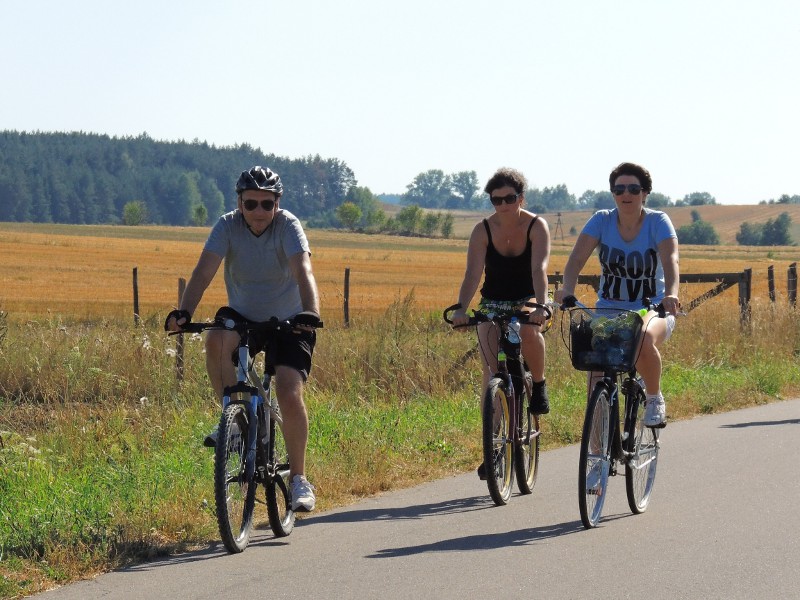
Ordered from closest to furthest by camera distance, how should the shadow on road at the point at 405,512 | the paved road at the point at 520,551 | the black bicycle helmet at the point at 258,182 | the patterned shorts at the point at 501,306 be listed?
the paved road at the point at 520,551
the black bicycle helmet at the point at 258,182
the shadow on road at the point at 405,512
the patterned shorts at the point at 501,306

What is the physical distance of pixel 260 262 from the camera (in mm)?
6367

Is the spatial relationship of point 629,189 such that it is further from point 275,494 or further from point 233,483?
point 233,483

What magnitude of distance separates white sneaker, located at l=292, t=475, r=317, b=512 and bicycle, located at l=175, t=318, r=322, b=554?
9 centimetres

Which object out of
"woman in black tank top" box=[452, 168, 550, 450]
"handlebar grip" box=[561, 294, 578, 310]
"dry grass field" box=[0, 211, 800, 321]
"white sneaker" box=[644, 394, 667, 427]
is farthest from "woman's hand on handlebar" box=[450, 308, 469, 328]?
"dry grass field" box=[0, 211, 800, 321]

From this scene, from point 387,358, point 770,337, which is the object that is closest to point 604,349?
point 387,358

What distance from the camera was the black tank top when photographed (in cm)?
770

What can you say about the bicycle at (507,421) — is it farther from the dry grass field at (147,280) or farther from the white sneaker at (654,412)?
the dry grass field at (147,280)

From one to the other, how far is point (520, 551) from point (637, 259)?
6.59 feet

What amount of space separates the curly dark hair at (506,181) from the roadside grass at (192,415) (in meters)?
2.03

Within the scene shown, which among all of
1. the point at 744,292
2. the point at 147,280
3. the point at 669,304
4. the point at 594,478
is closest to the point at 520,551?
the point at 594,478

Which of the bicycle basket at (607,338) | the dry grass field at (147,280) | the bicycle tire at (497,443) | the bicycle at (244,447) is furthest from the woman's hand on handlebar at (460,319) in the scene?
the dry grass field at (147,280)

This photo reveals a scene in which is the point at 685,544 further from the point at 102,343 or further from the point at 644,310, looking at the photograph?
the point at 102,343

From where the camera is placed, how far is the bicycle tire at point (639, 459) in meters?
7.00

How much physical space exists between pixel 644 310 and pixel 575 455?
2.86 metres
